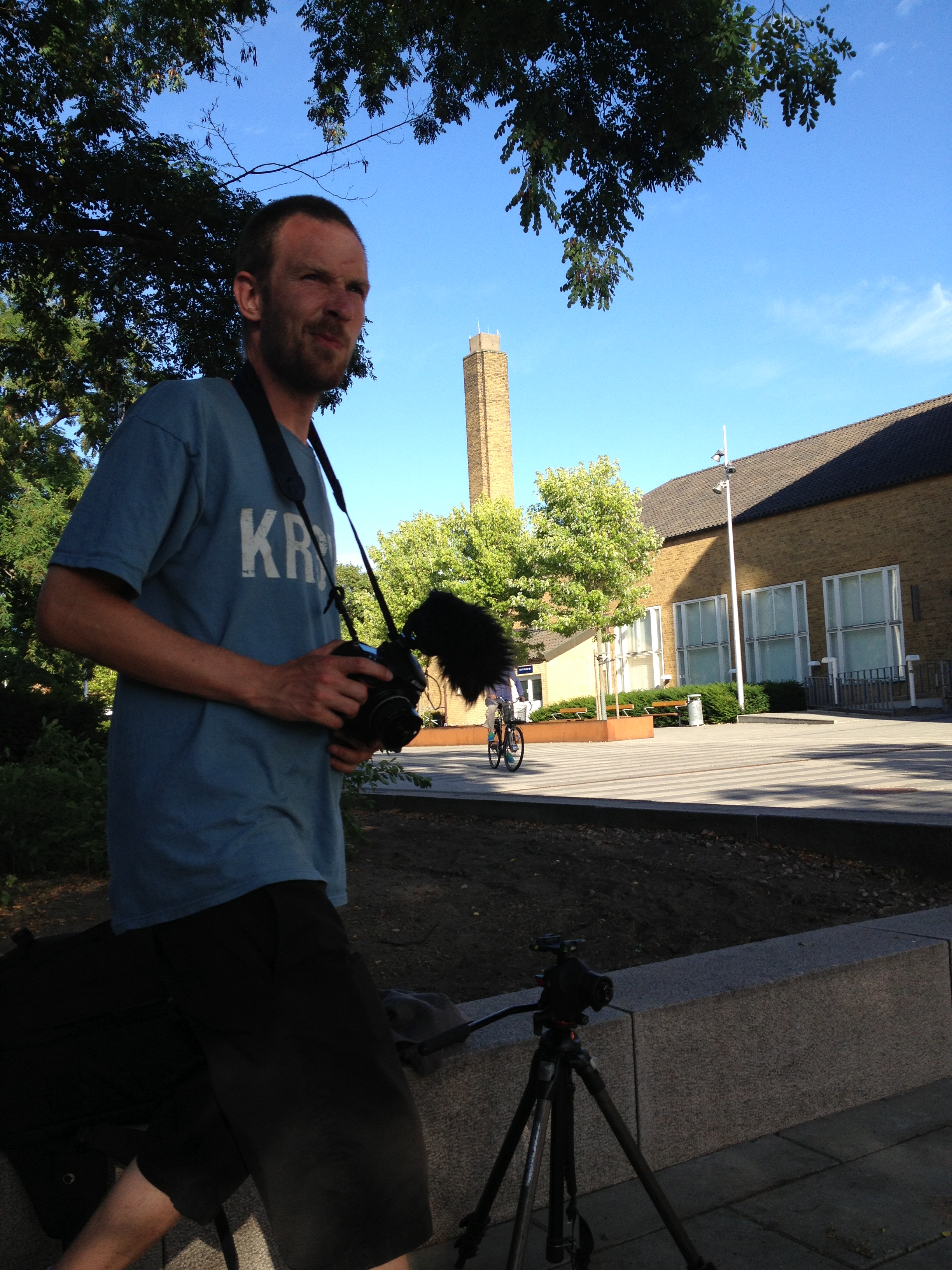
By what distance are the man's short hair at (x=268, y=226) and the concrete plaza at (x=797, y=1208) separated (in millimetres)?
2074

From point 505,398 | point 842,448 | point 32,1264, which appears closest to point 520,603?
point 842,448

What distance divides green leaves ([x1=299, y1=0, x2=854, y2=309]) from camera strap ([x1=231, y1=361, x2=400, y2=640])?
4.06m

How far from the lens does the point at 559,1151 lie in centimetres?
199

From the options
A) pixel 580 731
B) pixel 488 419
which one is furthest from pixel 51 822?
pixel 488 419

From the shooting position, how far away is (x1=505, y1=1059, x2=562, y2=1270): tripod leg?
1.84m

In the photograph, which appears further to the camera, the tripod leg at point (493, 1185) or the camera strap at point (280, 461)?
the tripod leg at point (493, 1185)

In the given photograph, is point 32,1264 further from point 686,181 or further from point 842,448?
point 842,448

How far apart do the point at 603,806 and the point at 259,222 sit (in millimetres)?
5660

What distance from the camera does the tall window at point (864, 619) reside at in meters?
33.5

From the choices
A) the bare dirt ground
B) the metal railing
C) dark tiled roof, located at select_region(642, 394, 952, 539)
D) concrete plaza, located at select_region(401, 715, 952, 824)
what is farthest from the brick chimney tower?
the bare dirt ground

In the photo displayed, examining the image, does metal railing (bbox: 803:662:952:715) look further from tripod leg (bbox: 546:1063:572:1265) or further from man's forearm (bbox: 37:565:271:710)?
man's forearm (bbox: 37:565:271:710)

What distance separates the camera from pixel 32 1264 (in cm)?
207

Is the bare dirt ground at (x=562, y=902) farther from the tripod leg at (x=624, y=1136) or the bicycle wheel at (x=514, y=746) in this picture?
the bicycle wheel at (x=514, y=746)

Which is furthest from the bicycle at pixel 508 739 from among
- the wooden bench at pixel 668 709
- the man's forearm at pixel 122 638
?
the wooden bench at pixel 668 709
